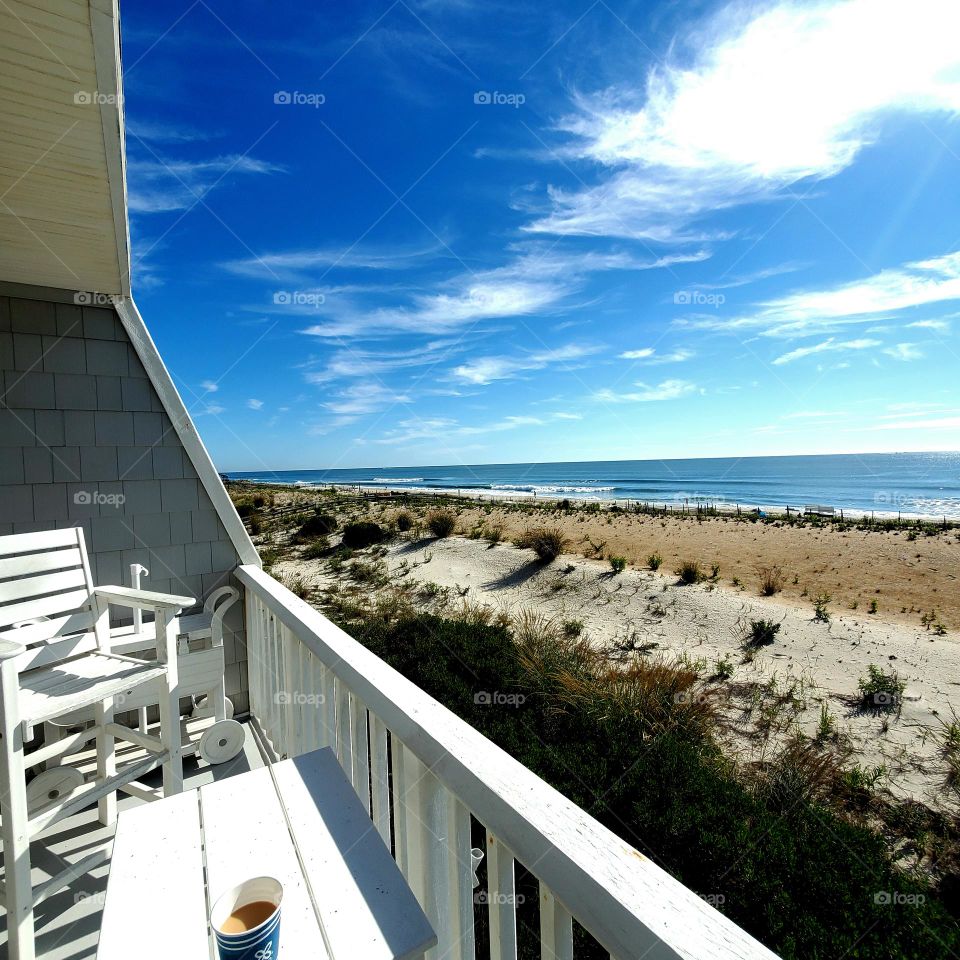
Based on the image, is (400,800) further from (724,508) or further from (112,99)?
(724,508)

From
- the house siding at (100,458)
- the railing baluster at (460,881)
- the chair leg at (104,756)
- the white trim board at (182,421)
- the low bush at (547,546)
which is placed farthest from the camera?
the low bush at (547,546)

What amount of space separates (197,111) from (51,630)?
4494 millimetres

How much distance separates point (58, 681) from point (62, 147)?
81.1 inches

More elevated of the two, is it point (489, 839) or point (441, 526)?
point (489, 839)

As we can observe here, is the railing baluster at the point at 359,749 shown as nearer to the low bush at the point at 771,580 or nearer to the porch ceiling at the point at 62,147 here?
the porch ceiling at the point at 62,147

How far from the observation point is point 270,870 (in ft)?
3.07

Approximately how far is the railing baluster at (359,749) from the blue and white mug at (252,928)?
2.28 ft

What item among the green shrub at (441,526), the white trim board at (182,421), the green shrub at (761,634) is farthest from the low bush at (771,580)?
the white trim board at (182,421)

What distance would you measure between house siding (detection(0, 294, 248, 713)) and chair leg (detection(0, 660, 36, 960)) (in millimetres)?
1613

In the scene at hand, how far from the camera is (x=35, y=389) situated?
Result: 2836 millimetres

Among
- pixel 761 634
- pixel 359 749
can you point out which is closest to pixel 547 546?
pixel 761 634

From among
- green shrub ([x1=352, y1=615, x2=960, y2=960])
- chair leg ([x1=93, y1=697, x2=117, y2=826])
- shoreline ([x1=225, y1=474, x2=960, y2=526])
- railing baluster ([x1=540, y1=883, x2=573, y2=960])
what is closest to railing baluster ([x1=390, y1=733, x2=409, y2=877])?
railing baluster ([x1=540, y1=883, x2=573, y2=960])

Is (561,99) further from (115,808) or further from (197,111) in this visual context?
(115,808)

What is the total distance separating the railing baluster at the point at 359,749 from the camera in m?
1.44
